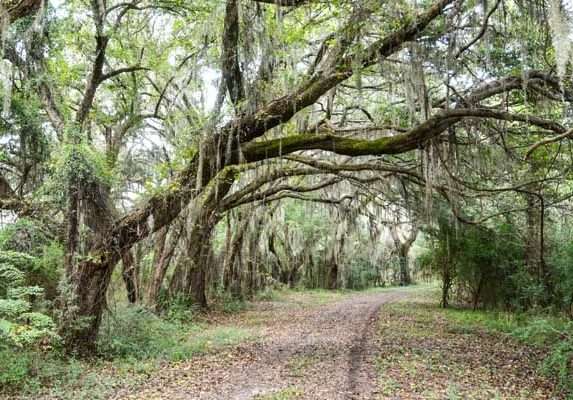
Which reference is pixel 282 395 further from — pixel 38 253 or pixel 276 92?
pixel 38 253

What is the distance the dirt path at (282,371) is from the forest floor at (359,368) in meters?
0.01

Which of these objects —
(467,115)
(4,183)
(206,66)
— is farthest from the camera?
(206,66)

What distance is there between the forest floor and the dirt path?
0.04ft

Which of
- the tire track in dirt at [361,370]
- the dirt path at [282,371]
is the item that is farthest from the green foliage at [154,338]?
the tire track in dirt at [361,370]

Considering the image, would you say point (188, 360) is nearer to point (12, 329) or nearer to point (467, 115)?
point (12, 329)

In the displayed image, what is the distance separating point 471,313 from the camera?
13.5 m

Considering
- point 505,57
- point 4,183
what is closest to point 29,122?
point 4,183

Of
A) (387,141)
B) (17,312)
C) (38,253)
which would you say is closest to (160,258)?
(38,253)

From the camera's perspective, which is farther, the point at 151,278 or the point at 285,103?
the point at 151,278

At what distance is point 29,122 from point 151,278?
5640mm

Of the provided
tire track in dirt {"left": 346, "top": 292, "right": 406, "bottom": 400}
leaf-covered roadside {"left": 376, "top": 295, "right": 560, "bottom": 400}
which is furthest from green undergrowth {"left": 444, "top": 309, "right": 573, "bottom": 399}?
tire track in dirt {"left": 346, "top": 292, "right": 406, "bottom": 400}

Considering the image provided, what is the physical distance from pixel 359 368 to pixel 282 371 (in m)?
1.06

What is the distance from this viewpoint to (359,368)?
6.61 m

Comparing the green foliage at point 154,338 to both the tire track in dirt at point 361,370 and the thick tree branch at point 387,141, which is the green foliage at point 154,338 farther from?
the thick tree branch at point 387,141
